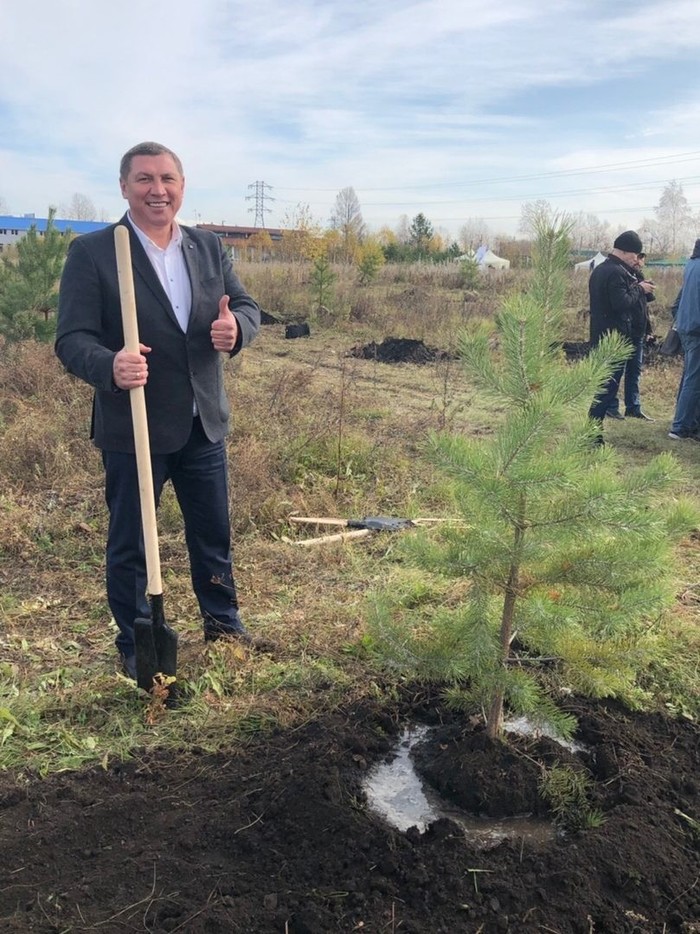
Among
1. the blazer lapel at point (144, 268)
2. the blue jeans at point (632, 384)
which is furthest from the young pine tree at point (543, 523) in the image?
the blue jeans at point (632, 384)

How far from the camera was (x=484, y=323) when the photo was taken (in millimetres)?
1984

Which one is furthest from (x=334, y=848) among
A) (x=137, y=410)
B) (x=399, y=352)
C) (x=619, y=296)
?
(x=399, y=352)

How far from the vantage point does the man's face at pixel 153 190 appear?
2539 mm

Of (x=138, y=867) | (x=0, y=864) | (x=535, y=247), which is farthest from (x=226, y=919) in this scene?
(x=535, y=247)

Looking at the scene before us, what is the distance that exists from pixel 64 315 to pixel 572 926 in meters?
2.41

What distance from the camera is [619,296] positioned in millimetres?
6340

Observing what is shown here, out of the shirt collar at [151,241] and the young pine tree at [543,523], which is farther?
the shirt collar at [151,241]

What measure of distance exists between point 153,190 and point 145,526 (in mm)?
1178

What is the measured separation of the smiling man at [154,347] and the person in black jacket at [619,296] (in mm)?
4361

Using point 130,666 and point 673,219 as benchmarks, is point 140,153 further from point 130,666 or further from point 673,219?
point 673,219

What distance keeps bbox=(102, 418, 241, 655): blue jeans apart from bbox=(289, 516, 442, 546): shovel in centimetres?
123

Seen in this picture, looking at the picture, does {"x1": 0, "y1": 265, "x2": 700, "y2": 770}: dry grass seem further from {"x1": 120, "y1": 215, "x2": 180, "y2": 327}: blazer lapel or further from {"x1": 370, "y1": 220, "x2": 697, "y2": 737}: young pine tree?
{"x1": 120, "y1": 215, "x2": 180, "y2": 327}: blazer lapel

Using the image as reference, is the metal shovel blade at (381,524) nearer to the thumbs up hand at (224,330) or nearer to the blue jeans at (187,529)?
the blue jeans at (187,529)

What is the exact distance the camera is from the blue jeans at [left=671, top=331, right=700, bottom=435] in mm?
6691
